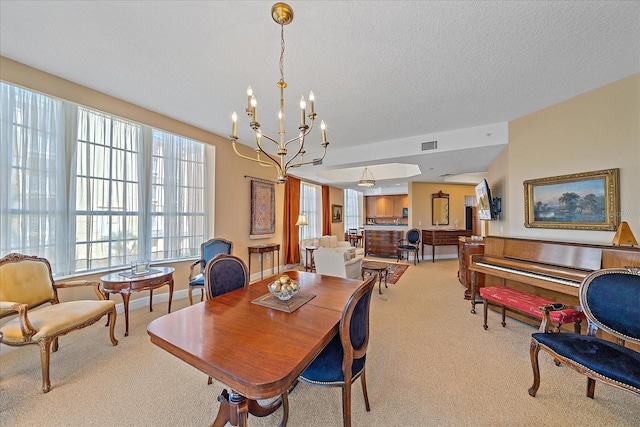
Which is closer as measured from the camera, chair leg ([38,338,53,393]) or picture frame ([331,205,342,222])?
chair leg ([38,338,53,393])

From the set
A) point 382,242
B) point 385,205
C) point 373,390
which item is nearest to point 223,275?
point 373,390

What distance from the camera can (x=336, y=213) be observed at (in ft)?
27.7

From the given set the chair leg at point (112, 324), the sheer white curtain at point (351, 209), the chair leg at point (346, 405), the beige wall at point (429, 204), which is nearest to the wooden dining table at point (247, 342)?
the chair leg at point (346, 405)

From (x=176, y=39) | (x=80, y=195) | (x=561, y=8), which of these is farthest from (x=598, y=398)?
(x=80, y=195)

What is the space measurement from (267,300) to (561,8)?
2.95 m

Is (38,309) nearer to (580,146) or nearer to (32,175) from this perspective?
(32,175)

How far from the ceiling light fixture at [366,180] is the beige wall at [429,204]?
56.7 inches

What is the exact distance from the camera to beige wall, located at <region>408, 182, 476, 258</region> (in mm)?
7336

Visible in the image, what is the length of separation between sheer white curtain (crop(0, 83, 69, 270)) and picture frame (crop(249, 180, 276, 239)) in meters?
2.67

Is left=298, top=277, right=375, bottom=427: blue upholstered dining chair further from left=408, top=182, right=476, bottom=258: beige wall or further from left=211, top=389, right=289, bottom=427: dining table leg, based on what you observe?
left=408, top=182, right=476, bottom=258: beige wall

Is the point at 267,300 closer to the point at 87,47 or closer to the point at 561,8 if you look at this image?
the point at 87,47

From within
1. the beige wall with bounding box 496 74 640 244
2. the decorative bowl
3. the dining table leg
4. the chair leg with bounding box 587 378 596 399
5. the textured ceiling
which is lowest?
the chair leg with bounding box 587 378 596 399

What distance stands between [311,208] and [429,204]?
3782mm

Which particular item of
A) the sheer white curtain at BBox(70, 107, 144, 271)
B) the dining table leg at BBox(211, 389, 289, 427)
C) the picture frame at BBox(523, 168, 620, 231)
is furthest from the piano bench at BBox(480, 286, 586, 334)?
the sheer white curtain at BBox(70, 107, 144, 271)
